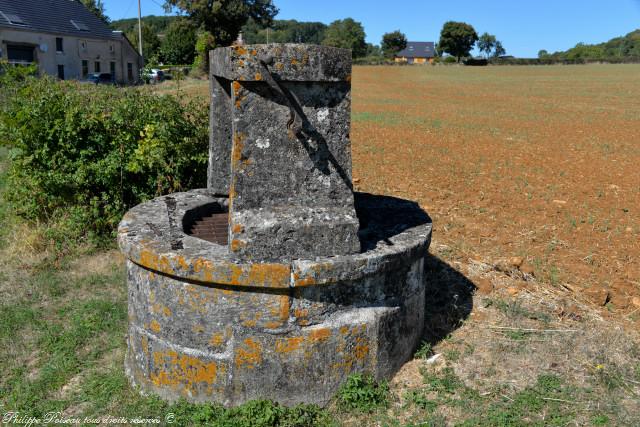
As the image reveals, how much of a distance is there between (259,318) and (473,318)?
242cm

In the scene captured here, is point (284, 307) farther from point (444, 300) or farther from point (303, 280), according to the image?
point (444, 300)

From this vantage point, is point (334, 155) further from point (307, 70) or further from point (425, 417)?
point (425, 417)

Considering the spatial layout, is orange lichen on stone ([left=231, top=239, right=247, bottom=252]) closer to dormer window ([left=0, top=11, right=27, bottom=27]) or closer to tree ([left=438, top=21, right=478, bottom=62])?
dormer window ([left=0, top=11, right=27, bottom=27])

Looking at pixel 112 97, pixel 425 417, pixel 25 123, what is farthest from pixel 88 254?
pixel 425 417

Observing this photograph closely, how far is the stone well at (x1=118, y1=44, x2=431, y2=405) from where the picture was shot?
3.55m

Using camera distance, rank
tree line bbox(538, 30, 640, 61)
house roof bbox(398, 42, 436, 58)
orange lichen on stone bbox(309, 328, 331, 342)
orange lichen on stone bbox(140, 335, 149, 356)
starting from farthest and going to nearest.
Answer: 1. house roof bbox(398, 42, 436, 58)
2. tree line bbox(538, 30, 640, 61)
3. orange lichen on stone bbox(140, 335, 149, 356)
4. orange lichen on stone bbox(309, 328, 331, 342)

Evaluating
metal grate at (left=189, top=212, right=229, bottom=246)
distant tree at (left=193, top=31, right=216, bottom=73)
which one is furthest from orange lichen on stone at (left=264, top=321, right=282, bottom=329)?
distant tree at (left=193, top=31, right=216, bottom=73)

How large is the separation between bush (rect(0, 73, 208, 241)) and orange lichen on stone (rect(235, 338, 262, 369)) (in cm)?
405

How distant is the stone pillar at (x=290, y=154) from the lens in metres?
3.52

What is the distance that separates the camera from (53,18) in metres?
41.9

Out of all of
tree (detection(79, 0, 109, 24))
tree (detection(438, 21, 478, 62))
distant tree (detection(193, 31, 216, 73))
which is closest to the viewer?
distant tree (detection(193, 31, 216, 73))

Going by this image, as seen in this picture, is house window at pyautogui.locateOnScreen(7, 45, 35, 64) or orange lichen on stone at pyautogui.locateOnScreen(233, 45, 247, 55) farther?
house window at pyautogui.locateOnScreen(7, 45, 35, 64)

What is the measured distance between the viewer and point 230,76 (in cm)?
355

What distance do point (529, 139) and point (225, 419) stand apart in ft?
49.8
